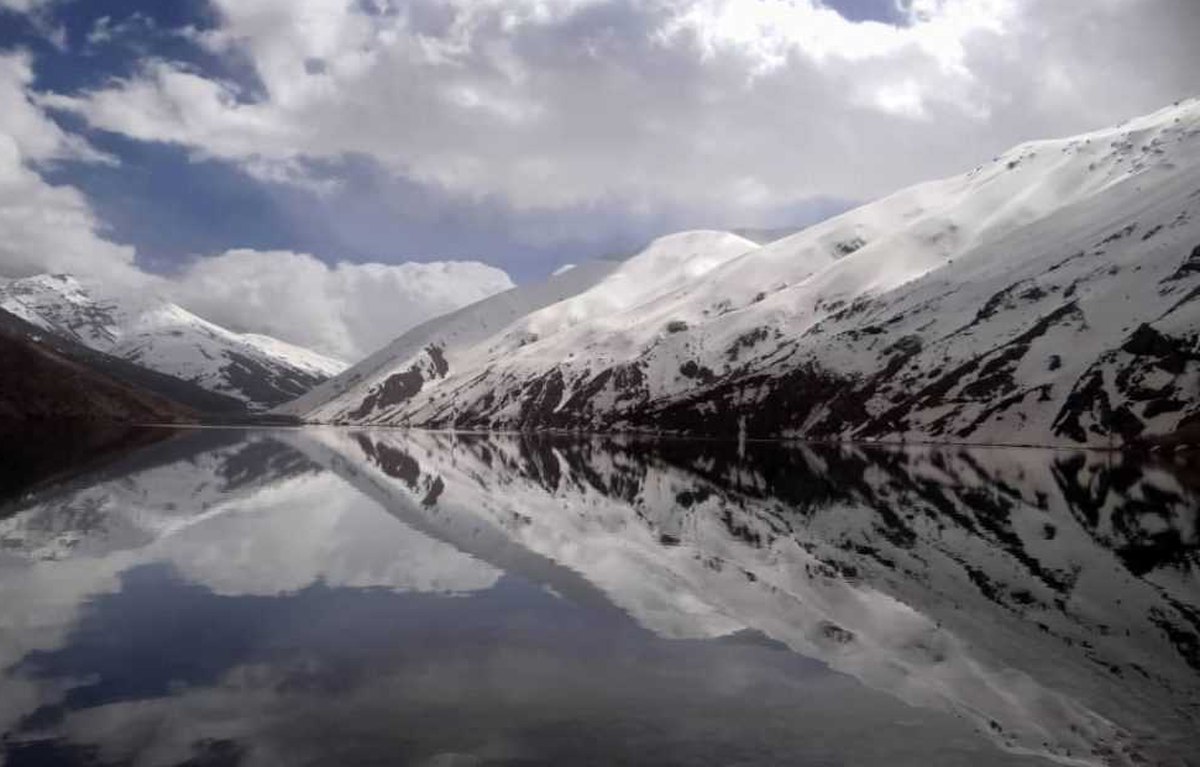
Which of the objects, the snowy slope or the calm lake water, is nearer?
the calm lake water

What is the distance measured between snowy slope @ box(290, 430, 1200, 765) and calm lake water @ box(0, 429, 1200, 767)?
0.58 feet

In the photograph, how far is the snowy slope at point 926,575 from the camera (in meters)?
22.1

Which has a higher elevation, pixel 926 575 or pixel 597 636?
pixel 597 636

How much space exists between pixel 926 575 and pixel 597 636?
56.8ft

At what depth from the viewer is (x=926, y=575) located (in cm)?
3853

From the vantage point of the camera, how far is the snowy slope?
72.4 feet

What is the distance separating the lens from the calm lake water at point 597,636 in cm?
1873

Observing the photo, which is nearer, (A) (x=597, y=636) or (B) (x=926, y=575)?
(A) (x=597, y=636)

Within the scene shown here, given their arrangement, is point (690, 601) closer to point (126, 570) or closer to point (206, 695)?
point (206, 695)

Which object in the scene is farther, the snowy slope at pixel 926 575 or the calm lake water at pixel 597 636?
the snowy slope at pixel 926 575

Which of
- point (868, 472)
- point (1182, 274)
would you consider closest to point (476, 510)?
point (868, 472)

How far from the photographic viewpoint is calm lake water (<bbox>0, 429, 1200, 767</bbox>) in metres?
18.7

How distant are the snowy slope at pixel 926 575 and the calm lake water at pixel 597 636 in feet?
0.58

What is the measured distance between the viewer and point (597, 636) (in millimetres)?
28219
